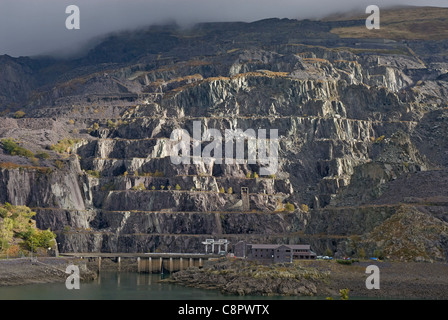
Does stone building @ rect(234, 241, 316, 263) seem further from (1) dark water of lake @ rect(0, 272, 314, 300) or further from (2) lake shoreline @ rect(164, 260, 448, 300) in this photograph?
(1) dark water of lake @ rect(0, 272, 314, 300)

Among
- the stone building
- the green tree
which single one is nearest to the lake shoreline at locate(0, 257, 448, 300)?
the green tree

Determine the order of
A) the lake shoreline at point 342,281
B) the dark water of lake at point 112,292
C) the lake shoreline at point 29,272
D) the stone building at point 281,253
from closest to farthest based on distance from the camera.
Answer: the dark water of lake at point 112,292 < the lake shoreline at point 342,281 < the lake shoreline at point 29,272 < the stone building at point 281,253

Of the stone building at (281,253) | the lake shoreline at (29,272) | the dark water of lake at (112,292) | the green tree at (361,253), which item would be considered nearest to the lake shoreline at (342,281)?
the dark water of lake at (112,292)

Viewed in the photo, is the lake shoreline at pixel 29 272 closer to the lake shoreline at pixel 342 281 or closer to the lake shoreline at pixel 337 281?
the lake shoreline at pixel 337 281

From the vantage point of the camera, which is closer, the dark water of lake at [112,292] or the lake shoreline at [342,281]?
the dark water of lake at [112,292]

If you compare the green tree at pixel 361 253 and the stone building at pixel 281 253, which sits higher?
the green tree at pixel 361 253

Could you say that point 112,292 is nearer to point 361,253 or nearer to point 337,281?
point 337,281
